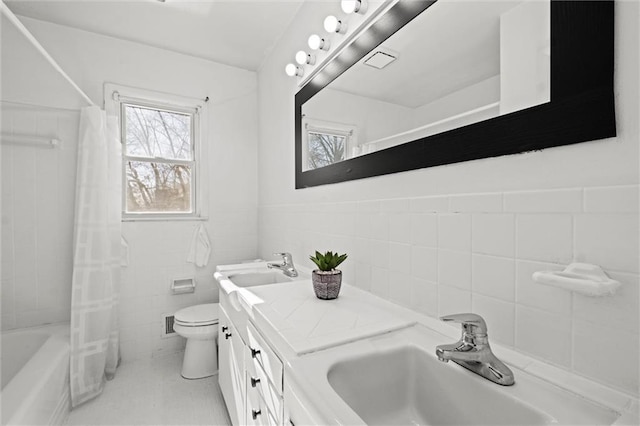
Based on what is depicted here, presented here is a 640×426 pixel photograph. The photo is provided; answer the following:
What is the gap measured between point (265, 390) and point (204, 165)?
213cm

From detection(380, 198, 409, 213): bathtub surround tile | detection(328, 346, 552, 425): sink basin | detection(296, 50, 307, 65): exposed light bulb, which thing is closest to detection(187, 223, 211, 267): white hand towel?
detection(296, 50, 307, 65): exposed light bulb

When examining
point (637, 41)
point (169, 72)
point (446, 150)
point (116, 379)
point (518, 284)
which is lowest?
point (116, 379)

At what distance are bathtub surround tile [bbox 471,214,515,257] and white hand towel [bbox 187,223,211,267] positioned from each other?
2.26 meters

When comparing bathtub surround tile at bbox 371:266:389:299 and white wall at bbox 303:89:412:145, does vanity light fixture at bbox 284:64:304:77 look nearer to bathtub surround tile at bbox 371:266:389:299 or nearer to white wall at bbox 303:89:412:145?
white wall at bbox 303:89:412:145

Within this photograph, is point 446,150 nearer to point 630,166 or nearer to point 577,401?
point 630,166

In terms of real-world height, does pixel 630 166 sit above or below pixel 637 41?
below

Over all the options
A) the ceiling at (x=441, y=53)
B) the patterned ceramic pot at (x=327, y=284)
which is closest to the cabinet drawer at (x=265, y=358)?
the patterned ceramic pot at (x=327, y=284)

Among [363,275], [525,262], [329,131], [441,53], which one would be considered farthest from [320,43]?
[525,262]

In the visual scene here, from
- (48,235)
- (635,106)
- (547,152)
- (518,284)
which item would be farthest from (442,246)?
(48,235)

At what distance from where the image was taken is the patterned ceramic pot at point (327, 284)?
1270mm

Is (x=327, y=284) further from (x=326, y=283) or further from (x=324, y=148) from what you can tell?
(x=324, y=148)

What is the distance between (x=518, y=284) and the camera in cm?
77

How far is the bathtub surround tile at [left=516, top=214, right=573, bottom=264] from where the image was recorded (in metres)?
0.68

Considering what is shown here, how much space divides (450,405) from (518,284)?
1.20 feet
